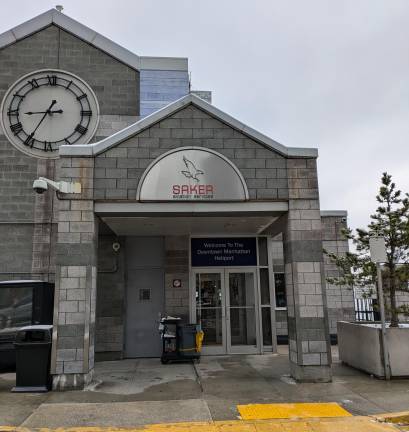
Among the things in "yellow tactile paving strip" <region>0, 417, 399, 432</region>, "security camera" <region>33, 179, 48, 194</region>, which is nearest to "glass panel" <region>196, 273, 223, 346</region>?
"security camera" <region>33, 179, 48, 194</region>

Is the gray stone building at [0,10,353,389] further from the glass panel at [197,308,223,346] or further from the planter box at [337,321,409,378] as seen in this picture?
the planter box at [337,321,409,378]

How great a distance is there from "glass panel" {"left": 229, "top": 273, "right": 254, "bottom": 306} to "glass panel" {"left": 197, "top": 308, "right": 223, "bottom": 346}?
1.85ft

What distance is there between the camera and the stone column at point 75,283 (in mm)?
7906

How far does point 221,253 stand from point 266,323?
2361mm

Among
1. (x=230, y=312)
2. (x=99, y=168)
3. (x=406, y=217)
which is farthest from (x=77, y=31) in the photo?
(x=406, y=217)

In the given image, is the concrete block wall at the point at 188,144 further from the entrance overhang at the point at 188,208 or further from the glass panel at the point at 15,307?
the glass panel at the point at 15,307

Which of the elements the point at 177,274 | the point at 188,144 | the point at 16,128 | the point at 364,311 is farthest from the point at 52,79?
the point at 364,311

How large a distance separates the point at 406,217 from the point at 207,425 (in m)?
6.15

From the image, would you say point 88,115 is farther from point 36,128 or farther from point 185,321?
point 185,321

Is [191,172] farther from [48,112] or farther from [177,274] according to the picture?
[48,112]

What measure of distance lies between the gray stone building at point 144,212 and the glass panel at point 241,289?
5 cm

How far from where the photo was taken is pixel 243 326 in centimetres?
1195

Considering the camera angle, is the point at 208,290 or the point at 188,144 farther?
the point at 208,290

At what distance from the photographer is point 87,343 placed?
26.5 feet
